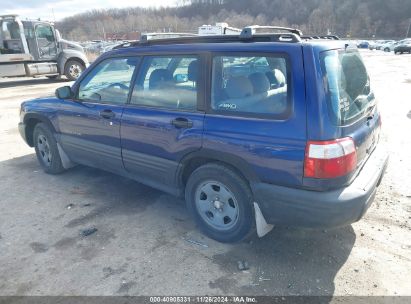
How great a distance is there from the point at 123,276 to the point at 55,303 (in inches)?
20.8

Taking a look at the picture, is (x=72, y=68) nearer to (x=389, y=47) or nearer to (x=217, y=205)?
(x=217, y=205)

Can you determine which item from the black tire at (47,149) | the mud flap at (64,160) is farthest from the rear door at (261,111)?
the black tire at (47,149)

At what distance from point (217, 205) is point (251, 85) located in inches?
45.4

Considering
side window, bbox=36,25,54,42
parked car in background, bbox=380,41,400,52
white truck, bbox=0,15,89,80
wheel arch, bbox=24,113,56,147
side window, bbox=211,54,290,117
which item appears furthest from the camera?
parked car in background, bbox=380,41,400,52

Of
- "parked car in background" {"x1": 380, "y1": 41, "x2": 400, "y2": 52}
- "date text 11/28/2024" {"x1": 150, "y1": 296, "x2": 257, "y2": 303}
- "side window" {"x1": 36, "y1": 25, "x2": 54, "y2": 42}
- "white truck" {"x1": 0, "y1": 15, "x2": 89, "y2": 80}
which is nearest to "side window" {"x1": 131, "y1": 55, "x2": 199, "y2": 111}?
"date text 11/28/2024" {"x1": 150, "y1": 296, "x2": 257, "y2": 303}

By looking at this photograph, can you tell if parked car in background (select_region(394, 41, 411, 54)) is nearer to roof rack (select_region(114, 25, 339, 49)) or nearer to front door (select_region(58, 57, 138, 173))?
roof rack (select_region(114, 25, 339, 49))

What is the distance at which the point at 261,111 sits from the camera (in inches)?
105

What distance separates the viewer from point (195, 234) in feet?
11.0

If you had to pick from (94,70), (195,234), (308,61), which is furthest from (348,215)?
(94,70)

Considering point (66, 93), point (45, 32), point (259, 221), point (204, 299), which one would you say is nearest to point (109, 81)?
point (66, 93)

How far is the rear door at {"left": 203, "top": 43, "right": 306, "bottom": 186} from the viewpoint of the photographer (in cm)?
247

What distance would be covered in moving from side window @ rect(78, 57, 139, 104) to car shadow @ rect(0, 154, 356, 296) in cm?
122

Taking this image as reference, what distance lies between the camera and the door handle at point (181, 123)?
3.02 m

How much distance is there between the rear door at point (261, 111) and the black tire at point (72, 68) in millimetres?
14640
